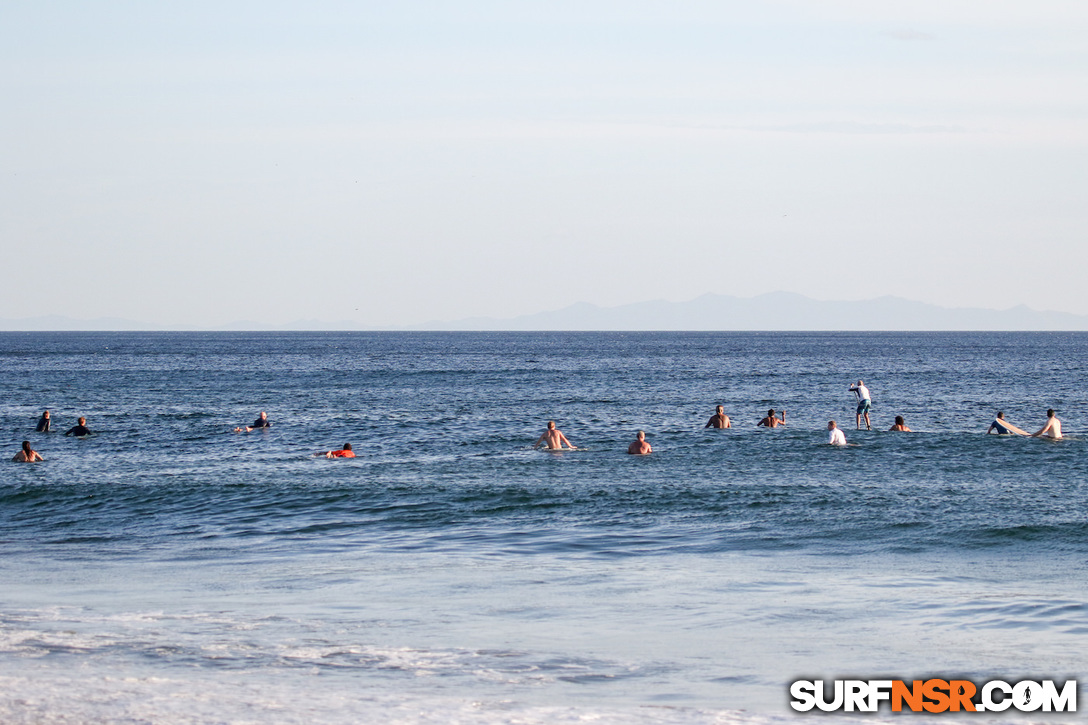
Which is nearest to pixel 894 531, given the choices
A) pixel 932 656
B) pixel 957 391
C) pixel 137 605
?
pixel 932 656

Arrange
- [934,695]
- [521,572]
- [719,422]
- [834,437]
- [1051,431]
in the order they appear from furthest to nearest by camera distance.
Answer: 1. [719,422]
2. [834,437]
3. [1051,431]
4. [521,572]
5. [934,695]

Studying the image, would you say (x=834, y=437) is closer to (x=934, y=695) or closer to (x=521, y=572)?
(x=521, y=572)

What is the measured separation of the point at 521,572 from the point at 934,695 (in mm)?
7583

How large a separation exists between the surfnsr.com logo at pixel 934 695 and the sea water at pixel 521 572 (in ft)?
0.89

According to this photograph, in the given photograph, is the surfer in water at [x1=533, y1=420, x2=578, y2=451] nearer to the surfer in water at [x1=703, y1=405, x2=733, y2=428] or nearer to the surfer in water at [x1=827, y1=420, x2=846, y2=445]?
the surfer in water at [x1=703, y1=405, x2=733, y2=428]

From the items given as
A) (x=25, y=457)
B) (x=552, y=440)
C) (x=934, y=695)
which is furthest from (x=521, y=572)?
(x=25, y=457)

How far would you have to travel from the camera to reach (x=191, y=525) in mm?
22328

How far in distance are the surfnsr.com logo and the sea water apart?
27 cm

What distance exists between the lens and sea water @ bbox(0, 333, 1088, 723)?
34.7 ft

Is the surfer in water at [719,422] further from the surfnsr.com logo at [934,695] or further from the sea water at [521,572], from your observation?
the surfnsr.com logo at [934,695]

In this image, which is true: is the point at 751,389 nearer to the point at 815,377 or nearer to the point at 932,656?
the point at 815,377

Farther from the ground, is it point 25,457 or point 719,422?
point 719,422

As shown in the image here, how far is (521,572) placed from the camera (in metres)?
16.8

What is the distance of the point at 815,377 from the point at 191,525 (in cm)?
7594
